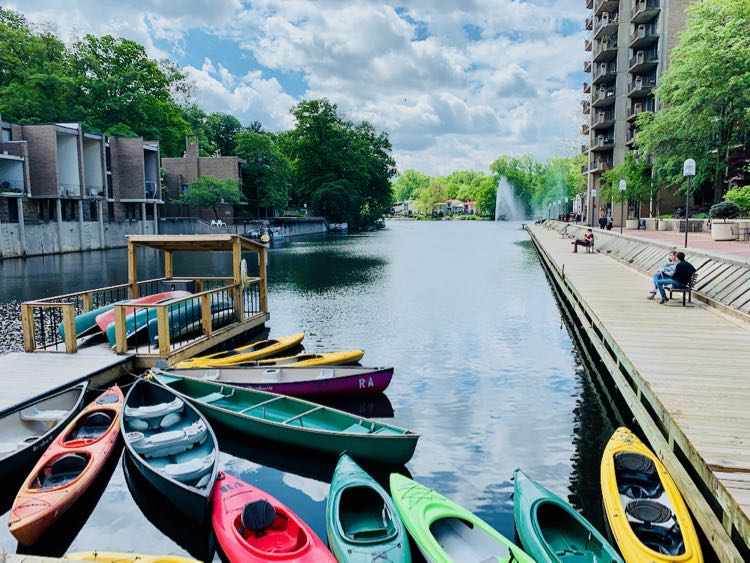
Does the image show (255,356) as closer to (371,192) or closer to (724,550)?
(724,550)

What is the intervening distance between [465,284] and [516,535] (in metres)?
24.2

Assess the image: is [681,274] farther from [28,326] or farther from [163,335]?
[28,326]

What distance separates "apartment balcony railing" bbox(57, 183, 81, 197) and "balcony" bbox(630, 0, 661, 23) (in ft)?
181

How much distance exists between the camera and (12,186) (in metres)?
47.8

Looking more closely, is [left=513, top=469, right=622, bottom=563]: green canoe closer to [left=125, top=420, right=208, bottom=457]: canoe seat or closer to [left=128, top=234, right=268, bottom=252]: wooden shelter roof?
[left=125, top=420, right=208, bottom=457]: canoe seat

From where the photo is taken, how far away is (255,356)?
1457 centimetres

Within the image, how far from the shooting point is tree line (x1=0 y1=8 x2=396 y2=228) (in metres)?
65.9

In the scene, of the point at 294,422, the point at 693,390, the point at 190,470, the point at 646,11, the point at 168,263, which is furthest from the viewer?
the point at 646,11

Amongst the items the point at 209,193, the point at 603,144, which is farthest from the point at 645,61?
the point at 209,193

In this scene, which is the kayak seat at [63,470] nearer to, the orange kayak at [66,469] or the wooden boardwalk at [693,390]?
the orange kayak at [66,469]

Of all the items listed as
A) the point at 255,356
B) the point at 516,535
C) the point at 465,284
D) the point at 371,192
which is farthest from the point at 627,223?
the point at 371,192

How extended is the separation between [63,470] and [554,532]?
653cm

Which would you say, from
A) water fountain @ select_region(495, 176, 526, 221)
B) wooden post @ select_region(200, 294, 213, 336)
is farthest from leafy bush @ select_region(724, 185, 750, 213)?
water fountain @ select_region(495, 176, 526, 221)

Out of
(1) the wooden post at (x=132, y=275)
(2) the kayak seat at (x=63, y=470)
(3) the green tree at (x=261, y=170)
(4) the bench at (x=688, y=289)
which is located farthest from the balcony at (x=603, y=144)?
(2) the kayak seat at (x=63, y=470)
